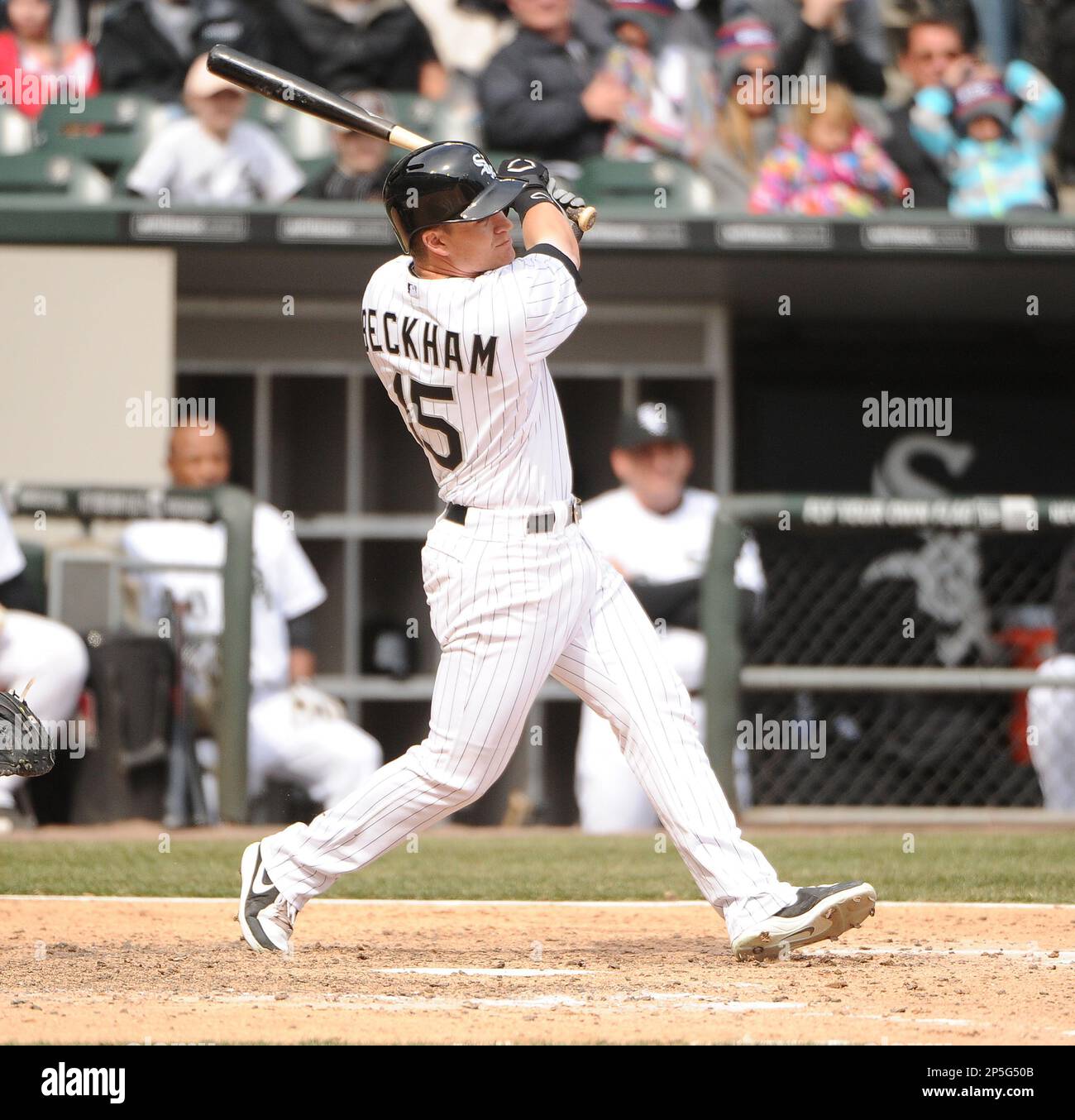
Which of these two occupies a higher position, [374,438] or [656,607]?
[374,438]

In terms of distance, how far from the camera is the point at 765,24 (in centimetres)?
905

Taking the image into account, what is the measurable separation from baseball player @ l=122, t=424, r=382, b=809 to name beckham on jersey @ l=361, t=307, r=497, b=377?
3578 mm

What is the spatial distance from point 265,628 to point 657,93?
3.26 meters

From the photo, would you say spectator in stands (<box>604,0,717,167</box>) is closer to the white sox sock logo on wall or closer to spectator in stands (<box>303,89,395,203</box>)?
spectator in stands (<box>303,89,395,203</box>)

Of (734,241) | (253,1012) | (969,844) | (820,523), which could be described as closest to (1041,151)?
(734,241)

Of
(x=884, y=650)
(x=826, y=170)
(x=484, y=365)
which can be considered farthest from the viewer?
(x=826, y=170)

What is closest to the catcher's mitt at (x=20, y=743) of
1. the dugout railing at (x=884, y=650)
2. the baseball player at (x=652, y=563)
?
the baseball player at (x=652, y=563)

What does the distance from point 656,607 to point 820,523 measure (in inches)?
27.0

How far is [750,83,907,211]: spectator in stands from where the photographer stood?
28.3ft

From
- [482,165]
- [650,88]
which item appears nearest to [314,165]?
[650,88]

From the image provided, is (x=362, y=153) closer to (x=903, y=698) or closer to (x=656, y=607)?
(x=656, y=607)

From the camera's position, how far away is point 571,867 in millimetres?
5902

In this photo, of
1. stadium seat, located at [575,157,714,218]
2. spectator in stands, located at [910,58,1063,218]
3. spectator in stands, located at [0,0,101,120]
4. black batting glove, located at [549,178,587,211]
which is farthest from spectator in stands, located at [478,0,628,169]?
black batting glove, located at [549,178,587,211]

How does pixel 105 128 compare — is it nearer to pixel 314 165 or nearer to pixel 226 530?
pixel 314 165
